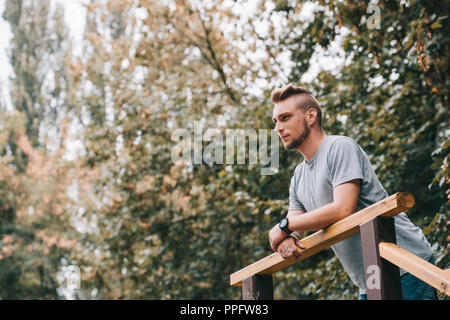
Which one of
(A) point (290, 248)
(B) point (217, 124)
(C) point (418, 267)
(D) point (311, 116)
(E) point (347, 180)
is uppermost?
(B) point (217, 124)

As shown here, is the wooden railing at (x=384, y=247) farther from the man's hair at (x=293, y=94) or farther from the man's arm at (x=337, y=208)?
the man's hair at (x=293, y=94)

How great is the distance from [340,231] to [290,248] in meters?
0.28

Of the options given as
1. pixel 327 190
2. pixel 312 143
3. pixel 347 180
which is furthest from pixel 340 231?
pixel 312 143

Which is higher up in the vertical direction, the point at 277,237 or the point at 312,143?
the point at 312,143

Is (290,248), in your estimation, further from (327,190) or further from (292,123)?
(292,123)

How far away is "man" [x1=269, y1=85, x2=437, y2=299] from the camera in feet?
6.86

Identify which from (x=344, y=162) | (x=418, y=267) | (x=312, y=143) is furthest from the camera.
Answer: (x=312, y=143)

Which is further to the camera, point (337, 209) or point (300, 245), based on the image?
point (300, 245)

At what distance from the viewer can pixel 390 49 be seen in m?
6.61

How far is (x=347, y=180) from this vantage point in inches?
82.5

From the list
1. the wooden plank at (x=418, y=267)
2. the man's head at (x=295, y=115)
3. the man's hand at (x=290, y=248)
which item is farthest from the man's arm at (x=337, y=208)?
the man's head at (x=295, y=115)

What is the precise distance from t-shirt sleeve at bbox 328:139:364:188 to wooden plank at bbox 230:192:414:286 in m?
0.19
